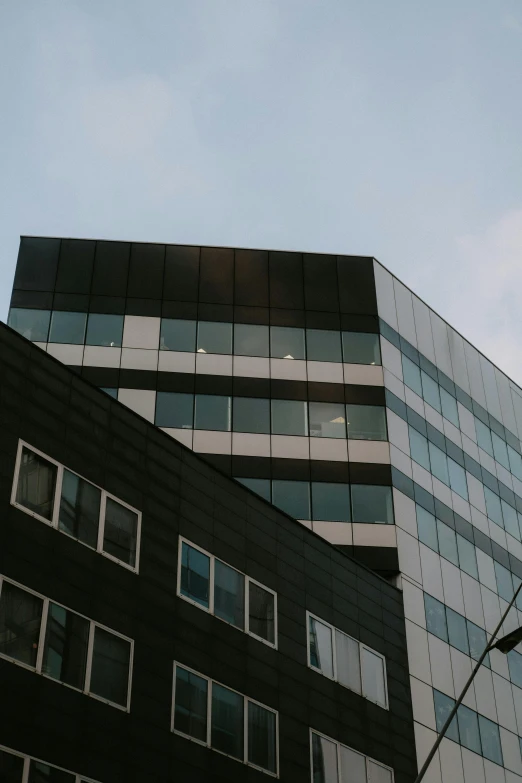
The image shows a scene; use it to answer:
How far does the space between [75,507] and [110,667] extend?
436 cm

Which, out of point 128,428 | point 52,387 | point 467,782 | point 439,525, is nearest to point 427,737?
point 467,782

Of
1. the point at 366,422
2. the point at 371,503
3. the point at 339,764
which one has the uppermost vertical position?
the point at 366,422

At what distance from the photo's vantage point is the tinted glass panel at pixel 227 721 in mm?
29562

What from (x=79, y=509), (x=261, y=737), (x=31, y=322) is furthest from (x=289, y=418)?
(x=79, y=509)

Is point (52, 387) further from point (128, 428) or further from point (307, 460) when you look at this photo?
point (307, 460)

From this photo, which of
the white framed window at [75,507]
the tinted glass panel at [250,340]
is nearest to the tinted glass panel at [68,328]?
the tinted glass panel at [250,340]

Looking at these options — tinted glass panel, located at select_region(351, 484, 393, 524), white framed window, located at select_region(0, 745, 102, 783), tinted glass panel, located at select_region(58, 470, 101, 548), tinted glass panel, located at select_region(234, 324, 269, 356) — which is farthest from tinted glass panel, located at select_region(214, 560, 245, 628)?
tinted glass panel, located at select_region(234, 324, 269, 356)

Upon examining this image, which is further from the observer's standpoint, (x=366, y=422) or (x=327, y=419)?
(x=327, y=419)

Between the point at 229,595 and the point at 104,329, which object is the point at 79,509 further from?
the point at 104,329

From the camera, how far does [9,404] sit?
26984 mm

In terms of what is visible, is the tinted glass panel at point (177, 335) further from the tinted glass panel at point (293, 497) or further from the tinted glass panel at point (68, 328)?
the tinted glass panel at point (293, 497)

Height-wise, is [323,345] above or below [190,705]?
above

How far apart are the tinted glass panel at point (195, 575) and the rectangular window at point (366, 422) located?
17.8m

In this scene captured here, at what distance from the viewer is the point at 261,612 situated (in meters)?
33.4
